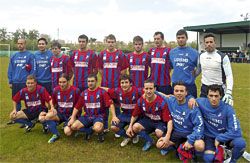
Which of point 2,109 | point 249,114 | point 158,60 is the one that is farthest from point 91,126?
point 249,114

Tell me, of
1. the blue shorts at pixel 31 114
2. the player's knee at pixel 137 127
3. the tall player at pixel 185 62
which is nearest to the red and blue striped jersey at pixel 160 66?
the tall player at pixel 185 62

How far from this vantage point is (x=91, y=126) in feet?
16.3

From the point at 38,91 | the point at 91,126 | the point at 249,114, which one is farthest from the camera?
the point at 249,114

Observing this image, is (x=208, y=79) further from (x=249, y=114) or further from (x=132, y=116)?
(x=249, y=114)

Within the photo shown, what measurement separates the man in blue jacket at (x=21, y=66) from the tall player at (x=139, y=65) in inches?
85.7

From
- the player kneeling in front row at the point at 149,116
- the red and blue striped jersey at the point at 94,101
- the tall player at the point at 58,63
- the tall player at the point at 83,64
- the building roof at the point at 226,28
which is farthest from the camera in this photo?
the building roof at the point at 226,28

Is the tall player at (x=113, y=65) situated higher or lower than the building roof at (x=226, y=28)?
lower

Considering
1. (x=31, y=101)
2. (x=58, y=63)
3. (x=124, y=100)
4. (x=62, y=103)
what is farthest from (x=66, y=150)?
(x=58, y=63)

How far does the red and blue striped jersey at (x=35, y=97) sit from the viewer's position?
5457 millimetres

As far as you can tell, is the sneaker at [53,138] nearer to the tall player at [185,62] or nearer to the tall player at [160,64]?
the tall player at [160,64]

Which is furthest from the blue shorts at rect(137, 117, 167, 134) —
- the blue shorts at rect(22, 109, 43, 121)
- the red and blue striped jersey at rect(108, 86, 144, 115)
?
the blue shorts at rect(22, 109, 43, 121)

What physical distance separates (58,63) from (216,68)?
309cm

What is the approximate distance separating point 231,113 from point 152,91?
118 centimetres

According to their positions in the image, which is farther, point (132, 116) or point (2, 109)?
point (2, 109)
